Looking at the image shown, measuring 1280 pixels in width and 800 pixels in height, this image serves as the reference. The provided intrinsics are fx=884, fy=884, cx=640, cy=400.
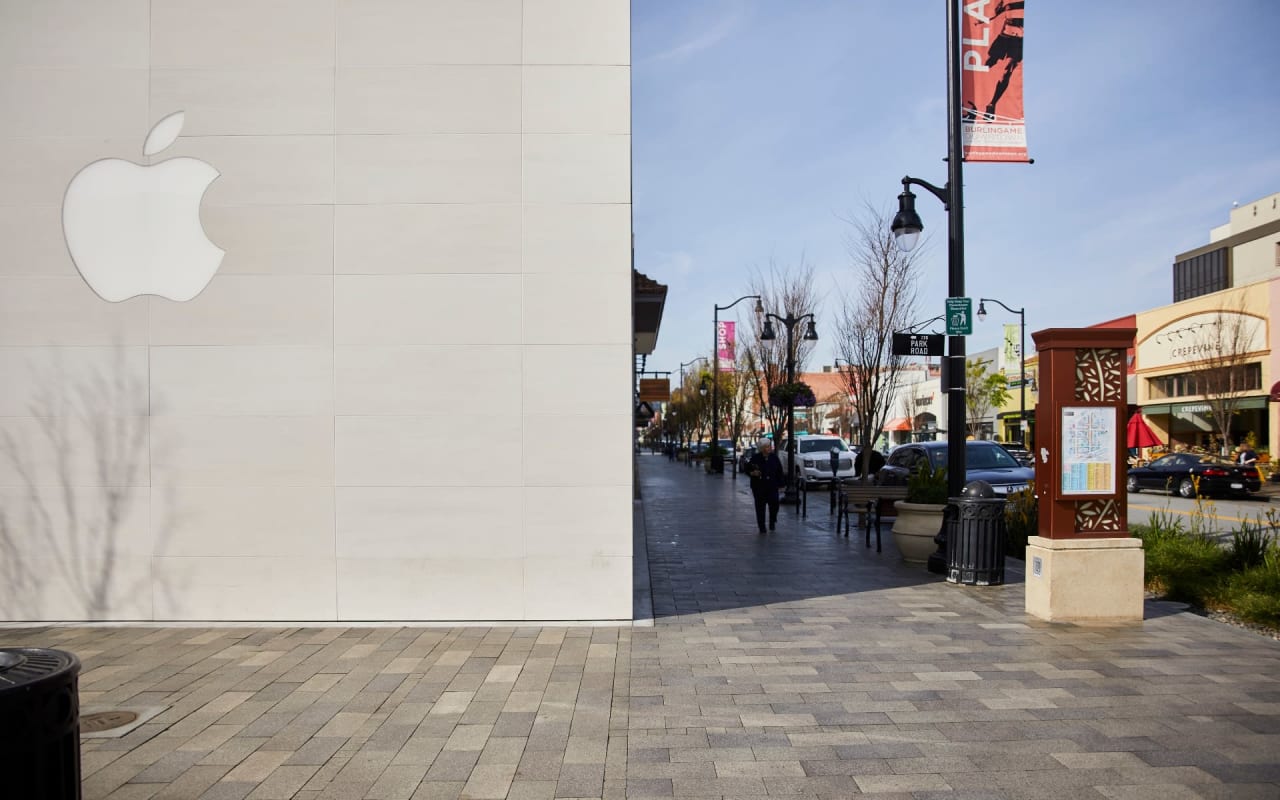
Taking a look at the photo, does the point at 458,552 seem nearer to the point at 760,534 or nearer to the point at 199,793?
the point at 199,793

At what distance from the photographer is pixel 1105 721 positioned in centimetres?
552

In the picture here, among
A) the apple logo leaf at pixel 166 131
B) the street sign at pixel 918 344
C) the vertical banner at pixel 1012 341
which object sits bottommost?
the street sign at pixel 918 344

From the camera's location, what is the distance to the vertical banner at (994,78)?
11.1 metres

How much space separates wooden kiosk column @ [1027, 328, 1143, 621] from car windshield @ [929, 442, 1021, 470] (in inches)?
352

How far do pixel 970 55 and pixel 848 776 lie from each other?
383 inches

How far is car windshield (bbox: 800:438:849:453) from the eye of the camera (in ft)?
110

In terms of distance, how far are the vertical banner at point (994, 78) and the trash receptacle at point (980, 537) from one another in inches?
168

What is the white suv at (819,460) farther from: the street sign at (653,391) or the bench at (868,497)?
the bench at (868,497)

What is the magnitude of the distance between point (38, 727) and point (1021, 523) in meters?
13.1

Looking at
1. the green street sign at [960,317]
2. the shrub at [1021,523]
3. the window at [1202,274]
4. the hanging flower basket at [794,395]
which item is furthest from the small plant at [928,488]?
the window at [1202,274]

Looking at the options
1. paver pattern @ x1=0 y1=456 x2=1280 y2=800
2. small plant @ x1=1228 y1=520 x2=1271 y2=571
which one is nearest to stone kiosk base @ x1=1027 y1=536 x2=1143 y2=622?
paver pattern @ x1=0 y1=456 x2=1280 y2=800

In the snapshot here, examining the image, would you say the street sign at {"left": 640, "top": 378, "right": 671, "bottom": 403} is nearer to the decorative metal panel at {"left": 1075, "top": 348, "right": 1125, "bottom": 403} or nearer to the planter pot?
the planter pot

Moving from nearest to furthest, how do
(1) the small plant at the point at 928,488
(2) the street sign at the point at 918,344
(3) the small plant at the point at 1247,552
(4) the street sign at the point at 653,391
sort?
(3) the small plant at the point at 1247,552
(2) the street sign at the point at 918,344
(1) the small plant at the point at 928,488
(4) the street sign at the point at 653,391

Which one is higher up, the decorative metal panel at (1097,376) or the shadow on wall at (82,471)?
the decorative metal panel at (1097,376)
